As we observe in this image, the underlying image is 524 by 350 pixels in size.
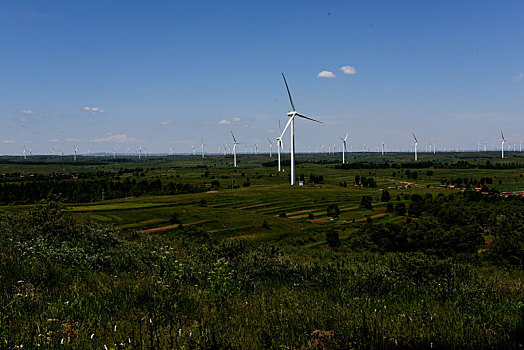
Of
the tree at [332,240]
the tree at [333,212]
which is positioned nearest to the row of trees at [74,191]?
the tree at [333,212]

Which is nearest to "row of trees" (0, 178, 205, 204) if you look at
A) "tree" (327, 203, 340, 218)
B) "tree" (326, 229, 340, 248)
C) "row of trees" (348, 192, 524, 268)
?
"tree" (327, 203, 340, 218)

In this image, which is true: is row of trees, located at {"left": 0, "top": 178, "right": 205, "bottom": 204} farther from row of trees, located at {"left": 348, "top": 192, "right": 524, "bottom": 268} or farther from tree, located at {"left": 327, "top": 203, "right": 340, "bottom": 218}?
row of trees, located at {"left": 348, "top": 192, "right": 524, "bottom": 268}

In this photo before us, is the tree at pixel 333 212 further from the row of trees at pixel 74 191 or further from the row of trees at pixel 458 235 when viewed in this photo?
the row of trees at pixel 74 191

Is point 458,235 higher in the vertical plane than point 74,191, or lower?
lower

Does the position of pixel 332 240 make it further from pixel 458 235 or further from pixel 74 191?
pixel 74 191

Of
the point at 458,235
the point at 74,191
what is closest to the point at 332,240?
the point at 458,235

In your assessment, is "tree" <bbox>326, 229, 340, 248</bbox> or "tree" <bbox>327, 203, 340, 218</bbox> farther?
"tree" <bbox>327, 203, 340, 218</bbox>

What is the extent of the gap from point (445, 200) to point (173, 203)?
110 meters

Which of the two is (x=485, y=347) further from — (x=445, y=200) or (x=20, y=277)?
(x=445, y=200)

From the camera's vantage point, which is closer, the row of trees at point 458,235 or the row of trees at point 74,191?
the row of trees at point 458,235

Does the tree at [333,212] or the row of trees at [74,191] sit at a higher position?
the row of trees at [74,191]

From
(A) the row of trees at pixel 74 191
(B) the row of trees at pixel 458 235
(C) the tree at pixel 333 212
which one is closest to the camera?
(B) the row of trees at pixel 458 235

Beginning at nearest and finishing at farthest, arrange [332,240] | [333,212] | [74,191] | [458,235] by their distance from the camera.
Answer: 1. [458,235]
2. [332,240]
3. [333,212]
4. [74,191]

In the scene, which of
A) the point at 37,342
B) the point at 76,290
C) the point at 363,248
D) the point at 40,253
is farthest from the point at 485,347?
the point at 363,248
